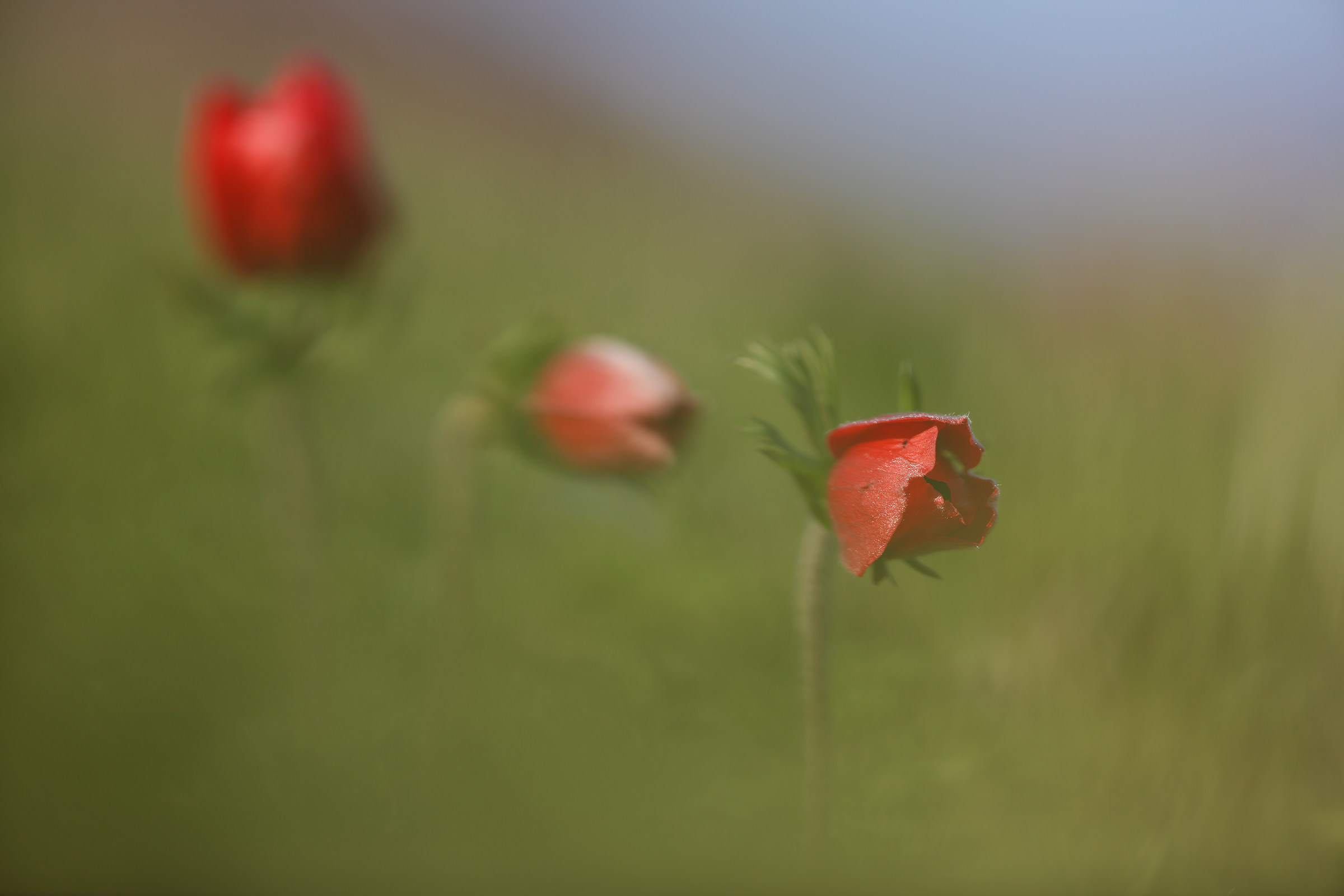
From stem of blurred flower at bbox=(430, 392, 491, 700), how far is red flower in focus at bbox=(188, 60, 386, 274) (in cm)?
8

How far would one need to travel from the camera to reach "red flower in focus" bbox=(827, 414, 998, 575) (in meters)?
0.15

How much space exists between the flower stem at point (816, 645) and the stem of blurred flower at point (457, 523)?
17 centimetres

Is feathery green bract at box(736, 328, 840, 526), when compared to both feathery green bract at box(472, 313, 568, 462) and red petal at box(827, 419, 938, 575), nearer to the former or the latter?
red petal at box(827, 419, 938, 575)

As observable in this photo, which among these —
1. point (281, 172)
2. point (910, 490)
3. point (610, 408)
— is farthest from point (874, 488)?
point (281, 172)

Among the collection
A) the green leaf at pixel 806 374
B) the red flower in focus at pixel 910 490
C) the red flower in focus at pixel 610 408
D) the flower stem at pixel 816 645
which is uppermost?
the red flower in focus at pixel 610 408

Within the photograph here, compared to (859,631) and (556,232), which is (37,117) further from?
(859,631)

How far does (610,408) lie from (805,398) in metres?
0.10

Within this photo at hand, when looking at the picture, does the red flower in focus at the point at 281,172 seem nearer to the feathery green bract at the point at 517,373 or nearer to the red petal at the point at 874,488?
the feathery green bract at the point at 517,373

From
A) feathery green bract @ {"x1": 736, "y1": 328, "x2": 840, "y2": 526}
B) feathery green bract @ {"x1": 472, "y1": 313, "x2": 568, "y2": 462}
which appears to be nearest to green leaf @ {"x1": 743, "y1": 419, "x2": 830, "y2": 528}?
feathery green bract @ {"x1": 736, "y1": 328, "x2": 840, "y2": 526}

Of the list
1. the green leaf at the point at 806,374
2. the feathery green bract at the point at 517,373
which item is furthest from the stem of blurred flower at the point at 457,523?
the green leaf at the point at 806,374

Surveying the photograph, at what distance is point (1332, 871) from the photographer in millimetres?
212

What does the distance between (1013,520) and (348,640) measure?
28cm

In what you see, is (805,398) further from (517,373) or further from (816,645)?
(517,373)

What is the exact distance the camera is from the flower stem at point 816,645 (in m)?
0.18
